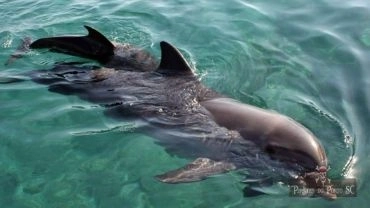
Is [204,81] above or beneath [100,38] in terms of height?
beneath

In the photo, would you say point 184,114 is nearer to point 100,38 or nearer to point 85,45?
point 100,38

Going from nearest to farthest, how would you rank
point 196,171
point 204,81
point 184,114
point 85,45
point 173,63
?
1. point 196,171
2. point 184,114
3. point 173,63
4. point 204,81
5. point 85,45

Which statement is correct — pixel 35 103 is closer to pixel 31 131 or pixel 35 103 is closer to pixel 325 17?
pixel 31 131

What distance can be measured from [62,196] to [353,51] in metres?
6.29

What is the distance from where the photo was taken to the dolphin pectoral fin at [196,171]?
18.5 feet

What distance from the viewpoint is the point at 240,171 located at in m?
6.04

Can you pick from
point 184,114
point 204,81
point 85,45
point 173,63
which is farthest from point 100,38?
point 184,114

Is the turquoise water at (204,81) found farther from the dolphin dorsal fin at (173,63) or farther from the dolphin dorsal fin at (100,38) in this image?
the dolphin dorsal fin at (100,38)

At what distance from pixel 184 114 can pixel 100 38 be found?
2213mm

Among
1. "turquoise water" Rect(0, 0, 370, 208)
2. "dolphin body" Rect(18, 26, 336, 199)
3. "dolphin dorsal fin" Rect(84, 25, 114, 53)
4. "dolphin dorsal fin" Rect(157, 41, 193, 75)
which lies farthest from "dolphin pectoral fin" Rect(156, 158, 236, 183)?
"dolphin dorsal fin" Rect(84, 25, 114, 53)

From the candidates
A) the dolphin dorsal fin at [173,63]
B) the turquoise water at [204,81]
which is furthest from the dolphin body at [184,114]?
the turquoise water at [204,81]

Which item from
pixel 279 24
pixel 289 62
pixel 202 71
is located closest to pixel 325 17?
pixel 279 24

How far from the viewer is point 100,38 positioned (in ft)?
26.5

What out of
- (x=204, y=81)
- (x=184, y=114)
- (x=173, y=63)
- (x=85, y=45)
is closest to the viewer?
(x=184, y=114)
